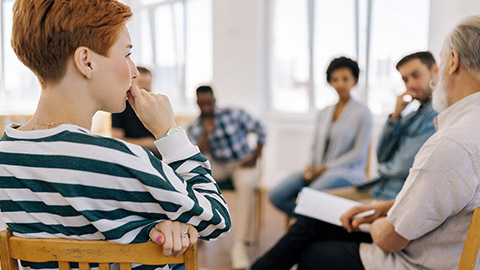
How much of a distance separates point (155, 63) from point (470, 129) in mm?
5322

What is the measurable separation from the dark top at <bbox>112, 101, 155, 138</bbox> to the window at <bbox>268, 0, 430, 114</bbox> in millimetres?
1934

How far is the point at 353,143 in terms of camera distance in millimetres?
2740

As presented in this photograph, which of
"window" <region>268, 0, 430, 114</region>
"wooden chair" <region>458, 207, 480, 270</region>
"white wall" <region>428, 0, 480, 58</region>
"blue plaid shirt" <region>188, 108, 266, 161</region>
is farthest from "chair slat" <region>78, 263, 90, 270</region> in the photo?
"window" <region>268, 0, 430, 114</region>

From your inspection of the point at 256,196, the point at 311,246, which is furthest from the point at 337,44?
the point at 311,246

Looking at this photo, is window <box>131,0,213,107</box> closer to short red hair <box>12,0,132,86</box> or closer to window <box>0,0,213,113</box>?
window <box>0,0,213,113</box>

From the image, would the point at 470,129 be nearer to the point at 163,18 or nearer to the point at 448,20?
the point at 448,20

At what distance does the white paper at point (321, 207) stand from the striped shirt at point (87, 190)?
0.83 metres

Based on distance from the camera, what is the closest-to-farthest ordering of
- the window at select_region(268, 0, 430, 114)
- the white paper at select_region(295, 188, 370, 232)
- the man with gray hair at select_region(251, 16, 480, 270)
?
1. the man with gray hair at select_region(251, 16, 480, 270)
2. the white paper at select_region(295, 188, 370, 232)
3. the window at select_region(268, 0, 430, 114)

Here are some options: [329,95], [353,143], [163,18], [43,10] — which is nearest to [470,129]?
[43,10]

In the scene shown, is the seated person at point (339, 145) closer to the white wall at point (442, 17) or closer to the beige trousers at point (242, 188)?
the beige trousers at point (242, 188)

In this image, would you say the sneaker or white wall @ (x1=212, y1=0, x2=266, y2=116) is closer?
the sneaker

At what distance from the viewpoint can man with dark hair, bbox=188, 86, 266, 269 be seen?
2.97 m

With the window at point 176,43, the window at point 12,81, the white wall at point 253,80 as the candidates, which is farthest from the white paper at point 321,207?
the window at point 12,81

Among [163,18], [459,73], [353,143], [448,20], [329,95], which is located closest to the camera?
[459,73]
